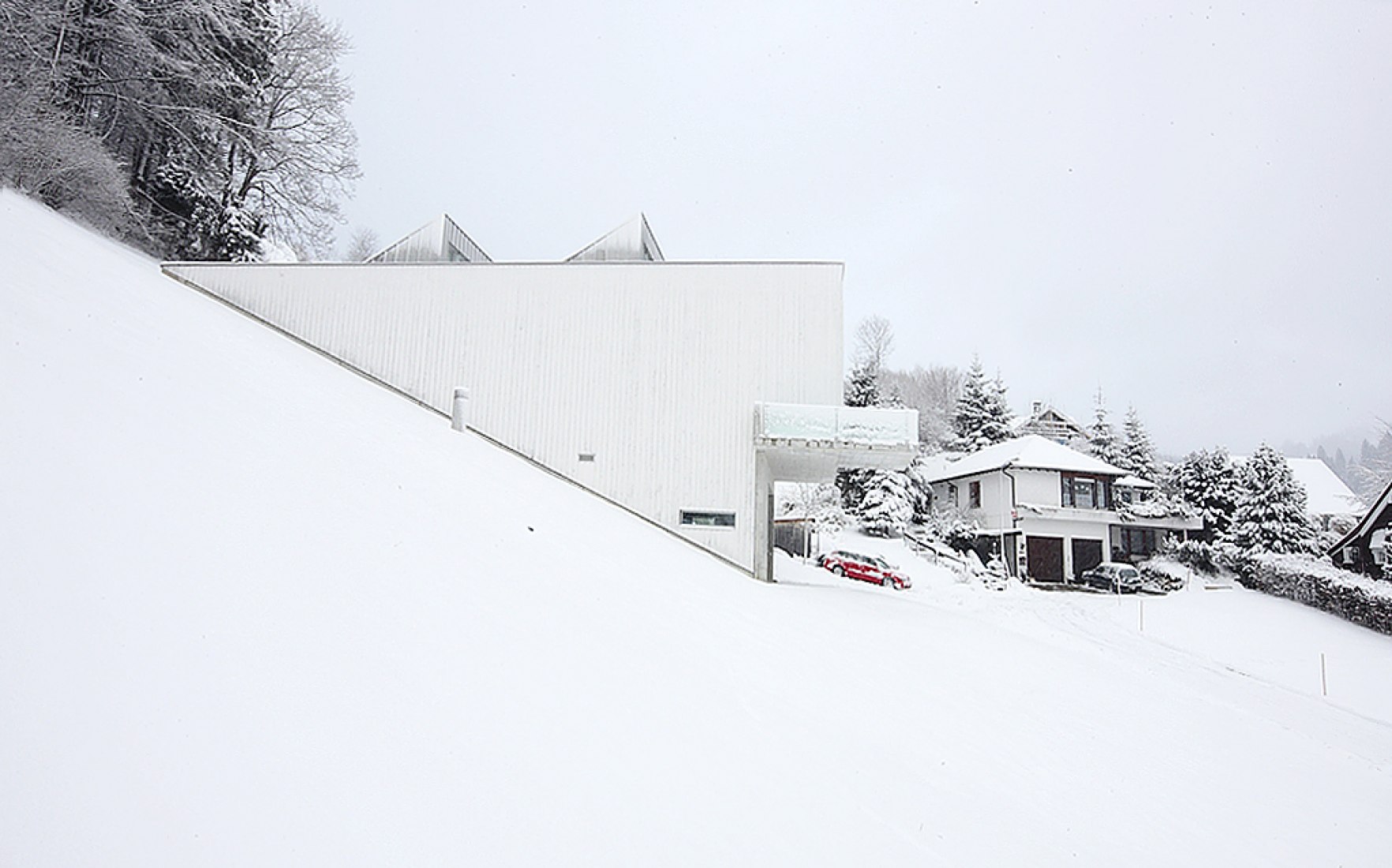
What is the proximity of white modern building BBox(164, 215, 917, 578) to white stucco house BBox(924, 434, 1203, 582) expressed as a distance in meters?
19.0

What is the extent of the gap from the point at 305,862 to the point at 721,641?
413 centimetres

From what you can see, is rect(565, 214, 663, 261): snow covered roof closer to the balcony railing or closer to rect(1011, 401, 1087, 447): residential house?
the balcony railing

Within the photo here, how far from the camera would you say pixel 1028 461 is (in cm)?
3089

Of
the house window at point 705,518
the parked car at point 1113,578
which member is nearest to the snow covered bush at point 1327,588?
the parked car at point 1113,578

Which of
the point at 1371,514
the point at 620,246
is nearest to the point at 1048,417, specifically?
the point at 1371,514

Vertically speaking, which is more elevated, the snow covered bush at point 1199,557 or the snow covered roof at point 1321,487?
the snow covered roof at point 1321,487

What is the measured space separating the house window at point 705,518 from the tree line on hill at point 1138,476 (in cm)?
1832

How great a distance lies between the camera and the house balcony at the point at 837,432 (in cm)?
1316

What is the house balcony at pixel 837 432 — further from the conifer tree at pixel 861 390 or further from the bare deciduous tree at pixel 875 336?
the bare deciduous tree at pixel 875 336

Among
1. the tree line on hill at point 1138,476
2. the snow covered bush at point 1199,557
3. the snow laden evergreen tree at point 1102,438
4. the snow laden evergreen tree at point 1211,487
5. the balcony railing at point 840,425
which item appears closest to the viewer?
the balcony railing at point 840,425

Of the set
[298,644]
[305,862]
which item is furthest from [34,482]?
[305,862]

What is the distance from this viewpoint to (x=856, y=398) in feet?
114

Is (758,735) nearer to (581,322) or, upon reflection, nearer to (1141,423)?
(581,322)

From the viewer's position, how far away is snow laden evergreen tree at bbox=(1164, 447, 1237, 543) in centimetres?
3077
